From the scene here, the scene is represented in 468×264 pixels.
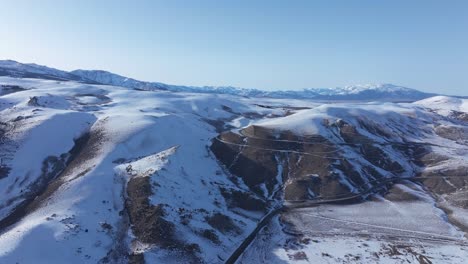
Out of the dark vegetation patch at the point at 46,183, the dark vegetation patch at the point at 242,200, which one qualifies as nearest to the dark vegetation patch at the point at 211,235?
the dark vegetation patch at the point at 242,200

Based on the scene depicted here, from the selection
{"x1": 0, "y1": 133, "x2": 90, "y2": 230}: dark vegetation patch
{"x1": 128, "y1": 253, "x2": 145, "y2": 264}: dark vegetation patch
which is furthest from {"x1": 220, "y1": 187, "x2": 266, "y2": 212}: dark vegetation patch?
{"x1": 0, "y1": 133, "x2": 90, "y2": 230}: dark vegetation patch

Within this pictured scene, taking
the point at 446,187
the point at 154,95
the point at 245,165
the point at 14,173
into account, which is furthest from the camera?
the point at 154,95

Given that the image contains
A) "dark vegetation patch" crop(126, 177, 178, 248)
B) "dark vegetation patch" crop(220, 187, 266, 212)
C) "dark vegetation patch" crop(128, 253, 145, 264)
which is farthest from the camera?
"dark vegetation patch" crop(220, 187, 266, 212)

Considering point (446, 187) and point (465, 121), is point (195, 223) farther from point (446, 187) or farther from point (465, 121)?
point (465, 121)

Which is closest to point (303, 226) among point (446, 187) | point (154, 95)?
point (446, 187)

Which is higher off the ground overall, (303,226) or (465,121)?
(465,121)

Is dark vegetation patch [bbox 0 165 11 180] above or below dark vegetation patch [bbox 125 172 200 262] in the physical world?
above

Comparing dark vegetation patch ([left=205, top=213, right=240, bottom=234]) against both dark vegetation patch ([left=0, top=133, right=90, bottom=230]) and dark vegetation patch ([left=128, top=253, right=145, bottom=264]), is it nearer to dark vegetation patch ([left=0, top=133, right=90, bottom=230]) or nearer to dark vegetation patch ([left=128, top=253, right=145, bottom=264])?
dark vegetation patch ([left=128, top=253, right=145, bottom=264])

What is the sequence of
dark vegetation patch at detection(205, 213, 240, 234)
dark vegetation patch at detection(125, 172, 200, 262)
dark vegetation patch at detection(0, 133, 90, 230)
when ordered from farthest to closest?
dark vegetation patch at detection(205, 213, 240, 234)
dark vegetation patch at detection(0, 133, 90, 230)
dark vegetation patch at detection(125, 172, 200, 262)

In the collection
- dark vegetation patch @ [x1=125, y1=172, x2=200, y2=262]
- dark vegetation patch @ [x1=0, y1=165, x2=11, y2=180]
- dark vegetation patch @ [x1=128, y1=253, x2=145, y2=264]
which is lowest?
dark vegetation patch @ [x1=128, y1=253, x2=145, y2=264]
